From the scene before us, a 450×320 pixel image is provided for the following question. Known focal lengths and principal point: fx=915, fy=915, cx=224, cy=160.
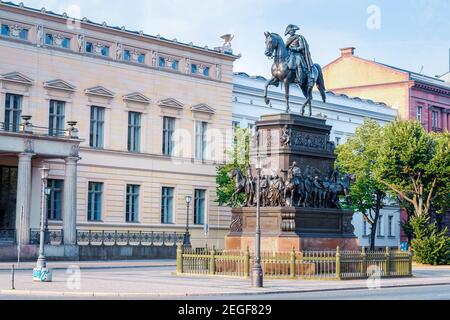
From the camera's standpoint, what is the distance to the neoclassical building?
57.2 m

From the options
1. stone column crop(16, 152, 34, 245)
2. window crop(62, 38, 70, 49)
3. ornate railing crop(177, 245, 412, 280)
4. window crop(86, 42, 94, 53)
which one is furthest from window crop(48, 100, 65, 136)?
ornate railing crop(177, 245, 412, 280)

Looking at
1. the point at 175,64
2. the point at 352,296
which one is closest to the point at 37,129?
the point at 175,64

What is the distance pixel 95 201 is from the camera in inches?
2486

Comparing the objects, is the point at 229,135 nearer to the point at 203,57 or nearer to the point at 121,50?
the point at 203,57

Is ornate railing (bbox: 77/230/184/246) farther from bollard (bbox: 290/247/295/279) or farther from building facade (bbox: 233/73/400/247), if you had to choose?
bollard (bbox: 290/247/295/279)

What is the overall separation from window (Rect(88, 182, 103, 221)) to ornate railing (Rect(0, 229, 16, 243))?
7.82 m

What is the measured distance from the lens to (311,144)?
40.0 m

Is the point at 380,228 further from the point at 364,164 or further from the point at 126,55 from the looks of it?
the point at 126,55

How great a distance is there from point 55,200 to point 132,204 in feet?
23.5

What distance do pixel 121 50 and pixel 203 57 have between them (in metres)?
8.01

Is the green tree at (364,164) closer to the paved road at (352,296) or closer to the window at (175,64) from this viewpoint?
the window at (175,64)

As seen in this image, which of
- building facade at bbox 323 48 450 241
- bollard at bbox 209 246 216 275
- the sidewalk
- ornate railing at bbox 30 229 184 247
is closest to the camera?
the sidewalk
